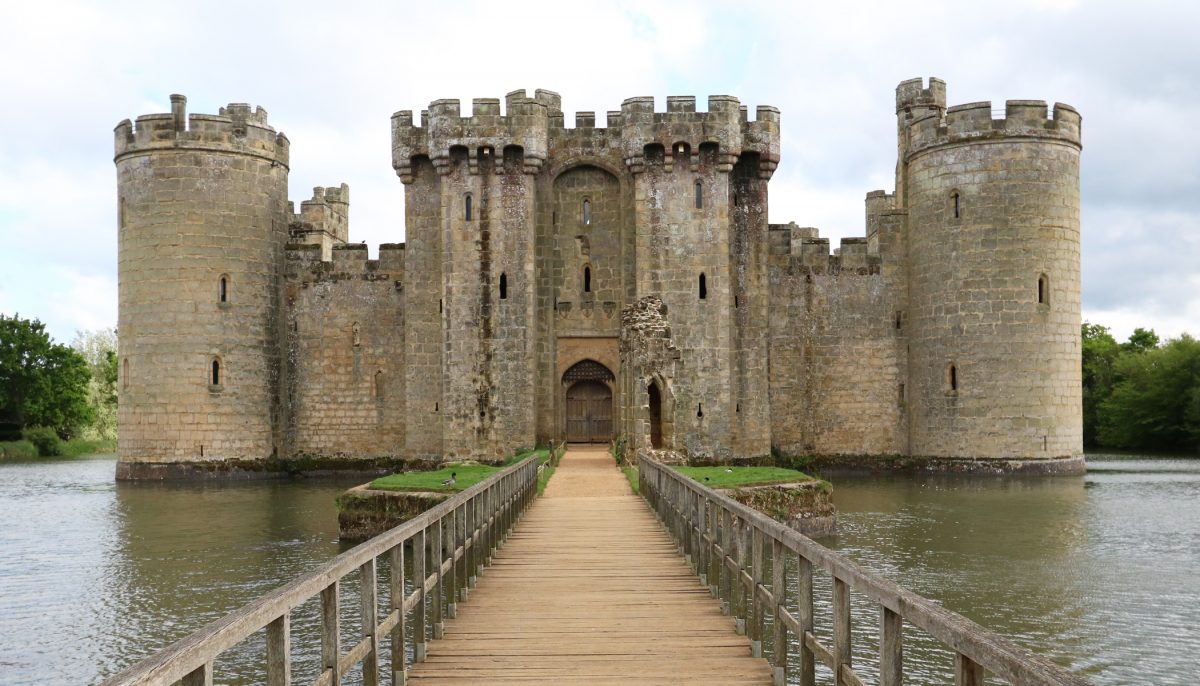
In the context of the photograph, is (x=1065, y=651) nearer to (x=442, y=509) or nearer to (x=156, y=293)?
(x=442, y=509)

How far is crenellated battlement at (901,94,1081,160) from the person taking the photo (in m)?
32.3

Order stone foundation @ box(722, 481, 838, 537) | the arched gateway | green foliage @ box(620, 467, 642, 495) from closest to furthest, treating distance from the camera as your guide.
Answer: stone foundation @ box(722, 481, 838, 537), green foliage @ box(620, 467, 642, 495), the arched gateway

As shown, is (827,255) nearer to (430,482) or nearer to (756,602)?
(430,482)

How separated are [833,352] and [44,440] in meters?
39.1

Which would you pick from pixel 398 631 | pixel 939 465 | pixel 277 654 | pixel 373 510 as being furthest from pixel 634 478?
pixel 277 654

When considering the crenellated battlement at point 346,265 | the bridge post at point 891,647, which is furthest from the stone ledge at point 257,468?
the bridge post at point 891,647

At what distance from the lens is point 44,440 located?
53531 millimetres

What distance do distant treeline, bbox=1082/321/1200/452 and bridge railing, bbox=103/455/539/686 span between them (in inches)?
1649

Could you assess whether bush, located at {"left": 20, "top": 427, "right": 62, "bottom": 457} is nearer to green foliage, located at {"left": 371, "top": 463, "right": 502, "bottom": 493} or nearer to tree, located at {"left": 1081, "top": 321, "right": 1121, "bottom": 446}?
green foliage, located at {"left": 371, "top": 463, "right": 502, "bottom": 493}

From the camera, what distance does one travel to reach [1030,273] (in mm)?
32188

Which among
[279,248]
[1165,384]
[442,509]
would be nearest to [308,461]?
[279,248]

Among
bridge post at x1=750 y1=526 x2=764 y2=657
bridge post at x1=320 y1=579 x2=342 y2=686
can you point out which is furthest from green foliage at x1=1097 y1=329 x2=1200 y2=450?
bridge post at x1=320 y1=579 x2=342 y2=686

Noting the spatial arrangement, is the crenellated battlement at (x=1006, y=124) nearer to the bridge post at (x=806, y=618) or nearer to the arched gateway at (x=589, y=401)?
the arched gateway at (x=589, y=401)

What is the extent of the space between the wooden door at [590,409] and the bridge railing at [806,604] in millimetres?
19633
